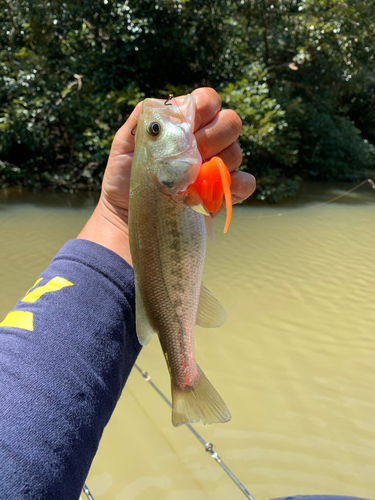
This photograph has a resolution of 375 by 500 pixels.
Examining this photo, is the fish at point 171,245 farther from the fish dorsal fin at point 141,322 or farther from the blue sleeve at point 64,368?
the blue sleeve at point 64,368

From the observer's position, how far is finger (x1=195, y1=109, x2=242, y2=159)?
1.42 metres

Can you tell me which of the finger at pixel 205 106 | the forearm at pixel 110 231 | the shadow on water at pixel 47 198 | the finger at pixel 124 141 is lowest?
the shadow on water at pixel 47 198

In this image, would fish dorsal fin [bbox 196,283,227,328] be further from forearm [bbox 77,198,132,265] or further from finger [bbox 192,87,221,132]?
finger [bbox 192,87,221,132]

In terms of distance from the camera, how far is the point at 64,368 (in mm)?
977

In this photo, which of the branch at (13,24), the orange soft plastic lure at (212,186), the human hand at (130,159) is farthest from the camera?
the branch at (13,24)

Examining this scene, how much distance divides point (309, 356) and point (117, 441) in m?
1.99

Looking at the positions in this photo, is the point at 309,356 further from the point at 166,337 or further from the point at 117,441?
the point at 166,337

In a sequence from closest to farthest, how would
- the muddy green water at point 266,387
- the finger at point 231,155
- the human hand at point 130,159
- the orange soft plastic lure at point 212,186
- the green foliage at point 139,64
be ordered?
the orange soft plastic lure at point 212,186 < the human hand at point 130,159 < the finger at point 231,155 < the muddy green water at point 266,387 < the green foliage at point 139,64

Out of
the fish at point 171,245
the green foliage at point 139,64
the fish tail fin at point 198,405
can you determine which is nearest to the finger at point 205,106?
the fish at point 171,245

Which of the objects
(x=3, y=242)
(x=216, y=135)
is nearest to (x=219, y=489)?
(x=216, y=135)

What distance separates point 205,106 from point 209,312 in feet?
2.49

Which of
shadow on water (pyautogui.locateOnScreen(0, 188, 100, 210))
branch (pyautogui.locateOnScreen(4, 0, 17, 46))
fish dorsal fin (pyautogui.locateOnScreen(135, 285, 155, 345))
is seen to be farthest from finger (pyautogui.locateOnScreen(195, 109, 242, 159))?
branch (pyautogui.locateOnScreen(4, 0, 17, 46))

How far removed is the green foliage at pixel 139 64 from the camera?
9.46 metres

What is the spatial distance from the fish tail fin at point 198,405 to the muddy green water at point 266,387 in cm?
148
